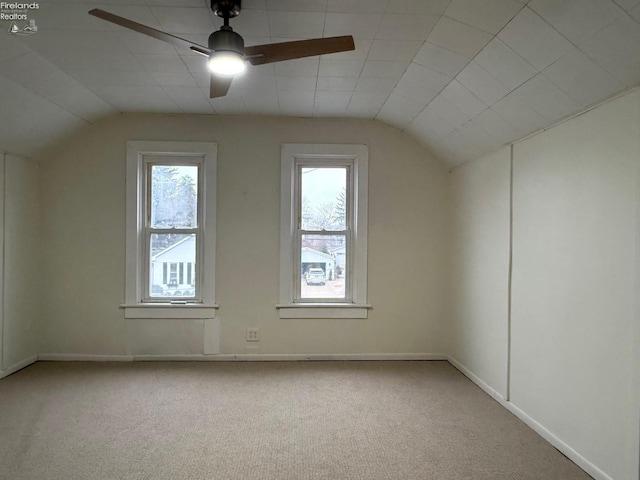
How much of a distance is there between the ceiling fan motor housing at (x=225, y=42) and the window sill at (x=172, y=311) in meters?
2.69

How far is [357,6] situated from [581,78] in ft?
4.06

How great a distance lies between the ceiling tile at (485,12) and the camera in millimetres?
1936

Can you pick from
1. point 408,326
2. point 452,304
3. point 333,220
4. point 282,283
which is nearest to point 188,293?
point 282,283

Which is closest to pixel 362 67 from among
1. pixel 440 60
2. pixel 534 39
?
pixel 440 60

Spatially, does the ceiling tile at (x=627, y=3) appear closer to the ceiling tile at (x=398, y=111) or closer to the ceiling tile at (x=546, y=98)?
the ceiling tile at (x=546, y=98)

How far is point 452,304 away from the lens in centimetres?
404

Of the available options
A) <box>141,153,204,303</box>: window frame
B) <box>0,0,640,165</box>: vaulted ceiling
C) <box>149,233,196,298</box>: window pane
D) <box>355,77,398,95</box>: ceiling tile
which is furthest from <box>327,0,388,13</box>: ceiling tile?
<box>149,233,196,298</box>: window pane

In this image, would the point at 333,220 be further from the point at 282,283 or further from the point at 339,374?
the point at 339,374

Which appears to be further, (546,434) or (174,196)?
(174,196)

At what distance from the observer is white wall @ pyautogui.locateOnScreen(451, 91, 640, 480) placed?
1982 mm

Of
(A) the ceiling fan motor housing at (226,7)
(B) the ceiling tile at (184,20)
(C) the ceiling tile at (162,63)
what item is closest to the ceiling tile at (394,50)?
(A) the ceiling fan motor housing at (226,7)

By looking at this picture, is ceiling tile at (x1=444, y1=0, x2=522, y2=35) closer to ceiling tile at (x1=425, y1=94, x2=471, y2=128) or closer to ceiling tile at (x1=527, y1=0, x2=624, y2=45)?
ceiling tile at (x1=527, y1=0, x2=624, y2=45)

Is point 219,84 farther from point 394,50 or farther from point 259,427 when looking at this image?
point 259,427

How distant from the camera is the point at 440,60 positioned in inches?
103
